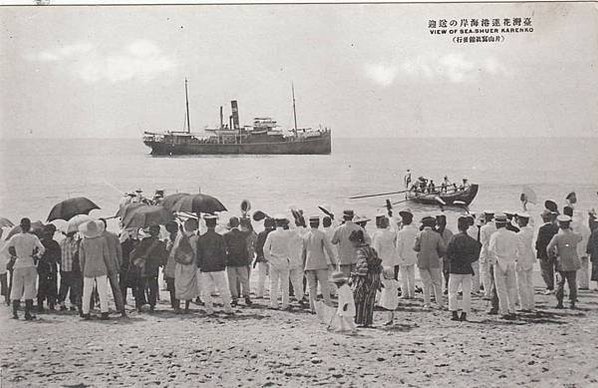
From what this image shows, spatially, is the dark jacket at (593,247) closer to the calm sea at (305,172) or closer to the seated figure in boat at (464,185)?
the calm sea at (305,172)

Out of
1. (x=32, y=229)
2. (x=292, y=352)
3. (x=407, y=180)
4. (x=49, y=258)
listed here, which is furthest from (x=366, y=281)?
(x=32, y=229)

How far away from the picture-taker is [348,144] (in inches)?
278

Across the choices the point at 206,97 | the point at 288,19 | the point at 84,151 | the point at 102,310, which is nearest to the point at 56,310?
the point at 102,310

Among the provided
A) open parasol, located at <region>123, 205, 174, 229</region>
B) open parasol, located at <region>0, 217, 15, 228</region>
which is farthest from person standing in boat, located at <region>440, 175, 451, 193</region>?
open parasol, located at <region>0, 217, 15, 228</region>

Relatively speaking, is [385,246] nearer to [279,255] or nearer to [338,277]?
[338,277]

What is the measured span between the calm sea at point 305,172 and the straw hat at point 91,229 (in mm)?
165

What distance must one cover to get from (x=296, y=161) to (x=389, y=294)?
173cm

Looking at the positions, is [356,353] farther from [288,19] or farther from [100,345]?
[288,19]

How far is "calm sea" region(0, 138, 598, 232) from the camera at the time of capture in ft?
22.5

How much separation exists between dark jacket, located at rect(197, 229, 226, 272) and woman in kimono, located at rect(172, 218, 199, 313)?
0.10 m

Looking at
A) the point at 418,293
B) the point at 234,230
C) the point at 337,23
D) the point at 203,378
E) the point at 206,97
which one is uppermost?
the point at 337,23

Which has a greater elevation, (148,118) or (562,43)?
(562,43)

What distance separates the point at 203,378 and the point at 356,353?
1499 millimetres

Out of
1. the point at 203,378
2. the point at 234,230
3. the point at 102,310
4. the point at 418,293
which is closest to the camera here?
the point at 203,378
